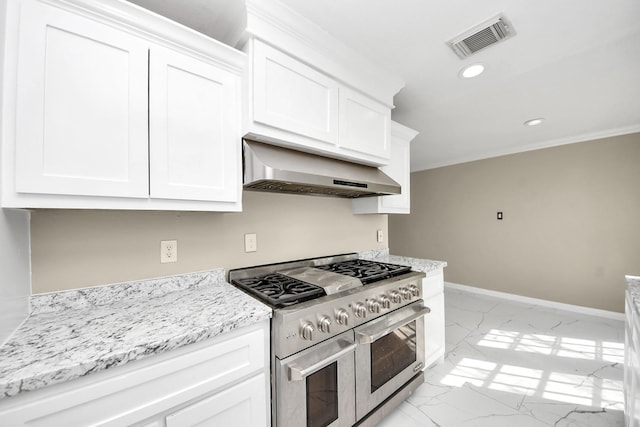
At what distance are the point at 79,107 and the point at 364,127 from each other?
5.22ft

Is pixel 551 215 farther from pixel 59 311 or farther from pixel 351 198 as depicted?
pixel 59 311

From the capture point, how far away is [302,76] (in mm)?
1521

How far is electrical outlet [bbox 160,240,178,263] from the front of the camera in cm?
141

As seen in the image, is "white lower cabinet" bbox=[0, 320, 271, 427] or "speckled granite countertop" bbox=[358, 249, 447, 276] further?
"speckled granite countertop" bbox=[358, 249, 447, 276]

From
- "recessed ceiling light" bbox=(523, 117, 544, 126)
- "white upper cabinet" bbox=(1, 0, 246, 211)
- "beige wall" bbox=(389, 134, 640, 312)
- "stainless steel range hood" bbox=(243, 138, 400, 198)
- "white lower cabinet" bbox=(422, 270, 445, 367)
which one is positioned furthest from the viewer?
"beige wall" bbox=(389, 134, 640, 312)

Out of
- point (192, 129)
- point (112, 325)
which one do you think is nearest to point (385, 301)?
point (112, 325)

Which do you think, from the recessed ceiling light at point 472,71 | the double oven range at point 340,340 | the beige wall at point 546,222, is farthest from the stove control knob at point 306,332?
the beige wall at point 546,222

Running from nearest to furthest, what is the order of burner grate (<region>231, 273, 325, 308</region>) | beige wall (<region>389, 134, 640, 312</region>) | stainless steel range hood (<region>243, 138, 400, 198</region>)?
burner grate (<region>231, 273, 325, 308</region>)
stainless steel range hood (<region>243, 138, 400, 198</region>)
beige wall (<region>389, 134, 640, 312</region>)

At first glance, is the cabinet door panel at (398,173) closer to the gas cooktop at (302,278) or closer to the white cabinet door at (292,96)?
the gas cooktop at (302,278)

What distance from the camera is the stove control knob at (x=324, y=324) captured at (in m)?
1.24

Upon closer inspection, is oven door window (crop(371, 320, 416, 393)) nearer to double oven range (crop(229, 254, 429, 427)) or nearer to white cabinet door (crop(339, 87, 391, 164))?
double oven range (crop(229, 254, 429, 427))

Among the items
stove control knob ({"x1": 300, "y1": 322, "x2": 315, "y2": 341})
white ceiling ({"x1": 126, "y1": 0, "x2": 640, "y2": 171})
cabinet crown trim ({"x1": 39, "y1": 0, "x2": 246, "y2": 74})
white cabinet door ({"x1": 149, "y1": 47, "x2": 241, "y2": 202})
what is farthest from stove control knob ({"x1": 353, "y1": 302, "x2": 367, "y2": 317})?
white ceiling ({"x1": 126, "y1": 0, "x2": 640, "y2": 171})

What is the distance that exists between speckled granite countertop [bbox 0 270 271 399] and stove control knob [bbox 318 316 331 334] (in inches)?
12.0

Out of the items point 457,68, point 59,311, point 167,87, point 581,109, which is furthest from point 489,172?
point 59,311
